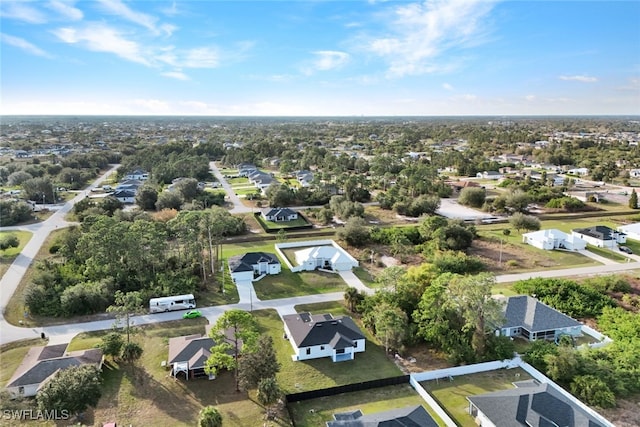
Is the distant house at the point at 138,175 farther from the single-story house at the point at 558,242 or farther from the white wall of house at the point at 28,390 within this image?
the single-story house at the point at 558,242

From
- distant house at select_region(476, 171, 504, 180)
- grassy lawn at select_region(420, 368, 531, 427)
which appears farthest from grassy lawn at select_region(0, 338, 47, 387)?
distant house at select_region(476, 171, 504, 180)

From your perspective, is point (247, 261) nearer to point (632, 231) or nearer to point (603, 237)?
point (603, 237)

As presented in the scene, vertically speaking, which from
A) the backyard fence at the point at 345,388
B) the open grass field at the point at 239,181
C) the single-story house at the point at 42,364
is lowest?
the open grass field at the point at 239,181

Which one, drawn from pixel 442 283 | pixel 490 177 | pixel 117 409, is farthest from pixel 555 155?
pixel 117 409

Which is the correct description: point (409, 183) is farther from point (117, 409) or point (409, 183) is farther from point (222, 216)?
point (117, 409)

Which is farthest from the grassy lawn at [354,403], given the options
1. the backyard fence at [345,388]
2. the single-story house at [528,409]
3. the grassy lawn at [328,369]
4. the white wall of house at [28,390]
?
the white wall of house at [28,390]

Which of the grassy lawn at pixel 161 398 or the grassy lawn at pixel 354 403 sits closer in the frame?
the grassy lawn at pixel 161 398

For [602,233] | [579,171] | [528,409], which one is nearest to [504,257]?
[602,233]
